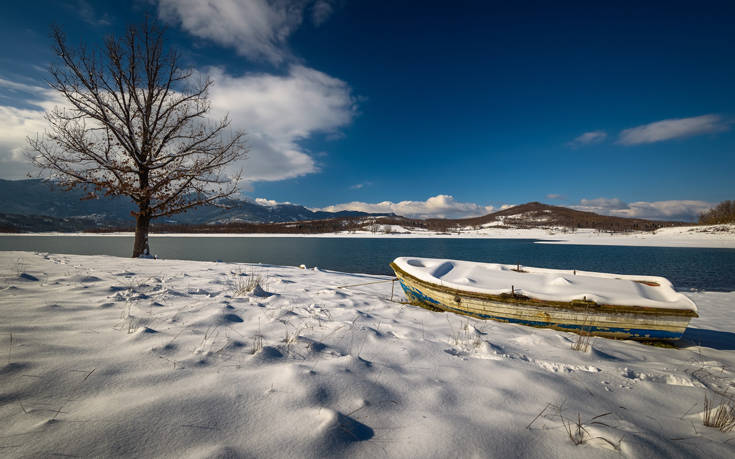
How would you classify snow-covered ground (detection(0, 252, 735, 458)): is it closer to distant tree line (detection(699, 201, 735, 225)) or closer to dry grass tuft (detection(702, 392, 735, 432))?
dry grass tuft (detection(702, 392, 735, 432))

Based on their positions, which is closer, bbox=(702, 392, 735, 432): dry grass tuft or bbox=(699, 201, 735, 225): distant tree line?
Answer: bbox=(702, 392, 735, 432): dry grass tuft

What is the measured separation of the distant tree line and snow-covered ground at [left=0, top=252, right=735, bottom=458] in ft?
486

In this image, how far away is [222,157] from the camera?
11477mm

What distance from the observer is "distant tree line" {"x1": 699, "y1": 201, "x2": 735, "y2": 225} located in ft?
304

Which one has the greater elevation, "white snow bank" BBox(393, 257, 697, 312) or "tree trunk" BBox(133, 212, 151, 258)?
"tree trunk" BBox(133, 212, 151, 258)

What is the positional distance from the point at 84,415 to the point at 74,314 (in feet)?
8.85

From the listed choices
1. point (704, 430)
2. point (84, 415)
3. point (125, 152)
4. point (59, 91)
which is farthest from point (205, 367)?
point (59, 91)

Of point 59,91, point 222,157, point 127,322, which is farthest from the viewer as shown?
point 222,157

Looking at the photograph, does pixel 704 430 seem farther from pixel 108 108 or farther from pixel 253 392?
pixel 108 108

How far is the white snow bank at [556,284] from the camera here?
18.1ft

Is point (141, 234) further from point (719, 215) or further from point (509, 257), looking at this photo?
point (719, 215)

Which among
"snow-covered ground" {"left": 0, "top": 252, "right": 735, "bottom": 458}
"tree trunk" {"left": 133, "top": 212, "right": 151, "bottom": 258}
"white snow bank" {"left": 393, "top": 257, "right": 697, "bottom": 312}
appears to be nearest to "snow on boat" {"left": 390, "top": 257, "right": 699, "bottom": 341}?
"white snow bank" {"left": 393, "top": 257, "right": 697, "bottom": 312}

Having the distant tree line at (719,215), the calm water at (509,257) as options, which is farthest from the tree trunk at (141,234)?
the distant tree line at (719,215)

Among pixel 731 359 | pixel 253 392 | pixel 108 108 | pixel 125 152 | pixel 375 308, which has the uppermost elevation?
pixel 108 108
